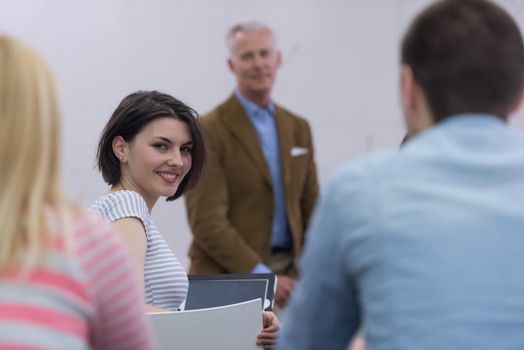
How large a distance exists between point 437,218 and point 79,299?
1.55ft

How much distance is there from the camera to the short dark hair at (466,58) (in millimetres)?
1457

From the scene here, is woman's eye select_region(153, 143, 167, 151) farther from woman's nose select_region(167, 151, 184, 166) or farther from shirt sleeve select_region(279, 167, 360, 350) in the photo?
shirt sleeve select_region(279, 167, 360, 350)

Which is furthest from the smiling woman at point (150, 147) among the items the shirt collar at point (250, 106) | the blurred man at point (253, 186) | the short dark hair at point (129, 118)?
the shirt collar at point (250, 106)

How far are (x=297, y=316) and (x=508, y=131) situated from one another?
15.5 inches

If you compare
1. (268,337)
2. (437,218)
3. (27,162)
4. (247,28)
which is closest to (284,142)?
(247,28)

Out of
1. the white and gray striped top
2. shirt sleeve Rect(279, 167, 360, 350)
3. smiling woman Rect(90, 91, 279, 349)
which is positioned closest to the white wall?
smiling woman Rect(90, 91, 279, 349)

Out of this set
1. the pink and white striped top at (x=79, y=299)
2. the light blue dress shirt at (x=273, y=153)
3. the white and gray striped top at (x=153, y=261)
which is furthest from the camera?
the light blue dress shirt at (x=273, y=153)

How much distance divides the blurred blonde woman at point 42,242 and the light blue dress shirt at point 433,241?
0.99 feet

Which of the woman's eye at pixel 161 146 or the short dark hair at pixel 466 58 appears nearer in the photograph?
the short dark hair at pixel 466 58

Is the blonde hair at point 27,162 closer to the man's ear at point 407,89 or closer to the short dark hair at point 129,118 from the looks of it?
the man's ear at point 407,89

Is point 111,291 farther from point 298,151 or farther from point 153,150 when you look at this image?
point 298,151

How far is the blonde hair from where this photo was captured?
4.26 feet

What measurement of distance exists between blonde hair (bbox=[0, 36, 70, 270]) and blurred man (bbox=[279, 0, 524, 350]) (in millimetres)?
373

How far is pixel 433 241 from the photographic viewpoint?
1392 millimetres
